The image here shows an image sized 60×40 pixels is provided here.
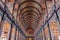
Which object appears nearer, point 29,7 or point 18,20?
point 18,20

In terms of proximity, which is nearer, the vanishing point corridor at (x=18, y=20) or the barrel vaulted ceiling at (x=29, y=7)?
the vanishing point corridor at (x=18, y=20)

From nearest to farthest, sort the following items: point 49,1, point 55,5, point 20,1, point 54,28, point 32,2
→ point 55,5, point 54,28, point 49,1, point 20,1, point 32,2

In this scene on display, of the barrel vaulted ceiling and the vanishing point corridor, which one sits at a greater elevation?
the barrel vaulted ceiling

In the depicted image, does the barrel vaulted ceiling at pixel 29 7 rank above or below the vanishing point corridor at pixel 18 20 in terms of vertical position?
above

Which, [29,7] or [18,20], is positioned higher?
[29,7]

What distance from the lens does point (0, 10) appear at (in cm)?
394

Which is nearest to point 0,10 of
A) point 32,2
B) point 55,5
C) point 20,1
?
point 55,5

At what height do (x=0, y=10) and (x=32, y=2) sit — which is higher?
(x=32, y=2)

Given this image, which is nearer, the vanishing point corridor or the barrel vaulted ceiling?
the vanishing point corridor

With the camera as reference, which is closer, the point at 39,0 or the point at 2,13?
the point at 2,13

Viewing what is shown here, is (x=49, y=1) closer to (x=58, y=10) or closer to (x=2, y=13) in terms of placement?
(x=58, y=10)

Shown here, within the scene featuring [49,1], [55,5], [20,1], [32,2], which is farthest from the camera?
[32,2]

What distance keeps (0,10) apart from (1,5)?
16cm

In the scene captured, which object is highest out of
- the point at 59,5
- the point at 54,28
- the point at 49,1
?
the point at 49,1
